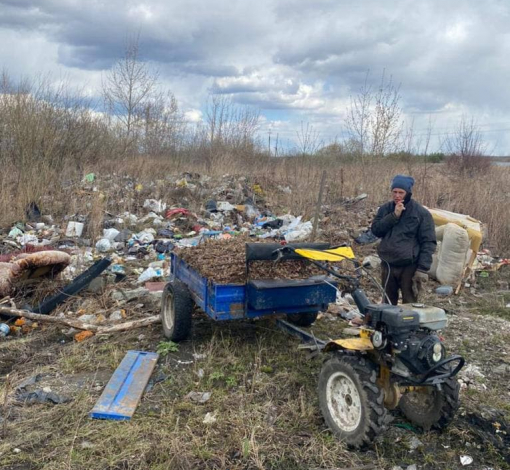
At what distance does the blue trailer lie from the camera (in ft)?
13.1

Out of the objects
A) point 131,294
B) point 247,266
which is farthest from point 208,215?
point 247,266

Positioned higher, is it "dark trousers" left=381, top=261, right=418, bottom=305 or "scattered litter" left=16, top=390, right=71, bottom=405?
"dark trousers" left=381, top=261, right=418, bottom=305

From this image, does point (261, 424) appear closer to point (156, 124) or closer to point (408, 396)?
point (408, 396)

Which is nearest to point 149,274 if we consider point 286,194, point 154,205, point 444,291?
point 444,291

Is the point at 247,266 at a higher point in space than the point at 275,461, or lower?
higher

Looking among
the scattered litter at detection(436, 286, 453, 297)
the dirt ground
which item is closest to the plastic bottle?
the dirt ground

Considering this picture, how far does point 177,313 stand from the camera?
14.7ft

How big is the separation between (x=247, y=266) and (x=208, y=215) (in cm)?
751

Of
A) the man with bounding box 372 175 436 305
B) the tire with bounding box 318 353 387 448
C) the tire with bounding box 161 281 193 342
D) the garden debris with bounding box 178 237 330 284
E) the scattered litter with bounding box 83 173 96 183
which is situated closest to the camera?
the tire with bounding box 318 353 387 448

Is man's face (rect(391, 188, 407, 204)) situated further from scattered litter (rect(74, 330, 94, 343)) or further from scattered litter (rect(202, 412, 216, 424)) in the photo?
scattered litter (rect(74, 330, 94, 343))

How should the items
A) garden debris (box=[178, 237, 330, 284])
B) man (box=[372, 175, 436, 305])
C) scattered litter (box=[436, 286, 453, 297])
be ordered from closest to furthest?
garden debris (box=[178, 237, 330, 284]) → man (box=[372, 175, 436, 305]) → scattered litter (box=[436, 286, 453, 297])

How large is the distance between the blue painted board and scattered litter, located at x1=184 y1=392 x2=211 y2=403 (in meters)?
0.38

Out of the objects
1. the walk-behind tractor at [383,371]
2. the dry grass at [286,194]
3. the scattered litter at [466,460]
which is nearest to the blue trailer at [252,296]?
the walk-behind tractor at [383,371]

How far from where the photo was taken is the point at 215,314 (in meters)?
4.04
